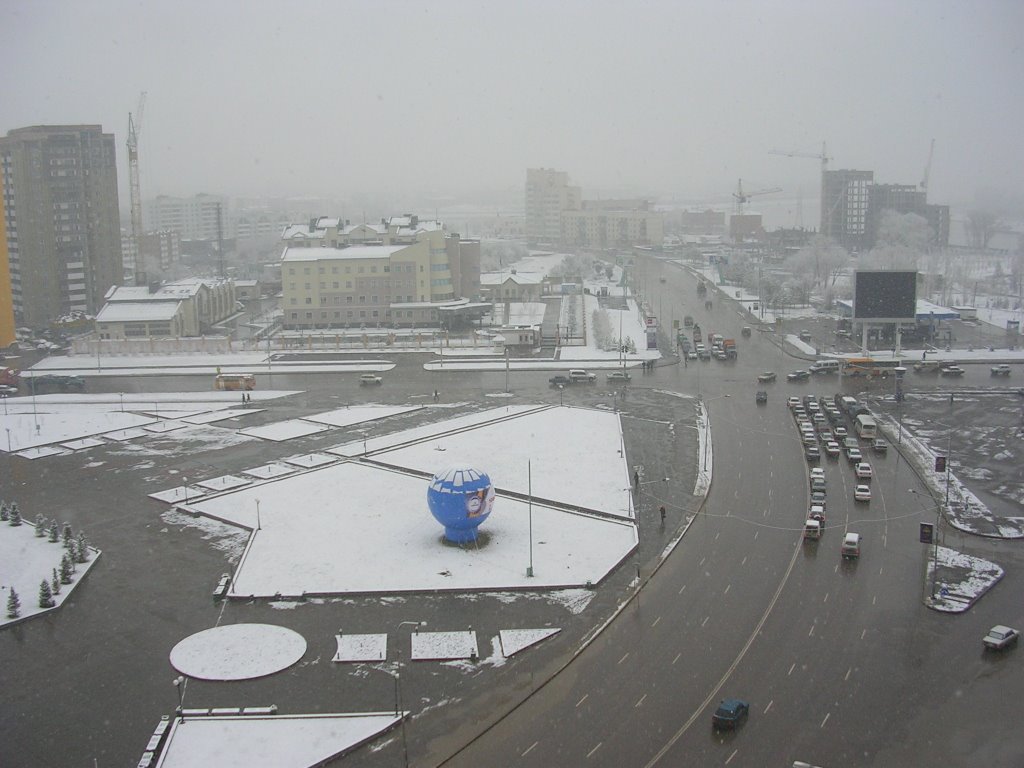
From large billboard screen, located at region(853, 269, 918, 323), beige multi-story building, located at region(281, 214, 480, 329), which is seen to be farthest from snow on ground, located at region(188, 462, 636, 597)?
beige multi-story building, located at region(281, 214, 480, 329)

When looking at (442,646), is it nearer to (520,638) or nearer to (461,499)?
(520,638)

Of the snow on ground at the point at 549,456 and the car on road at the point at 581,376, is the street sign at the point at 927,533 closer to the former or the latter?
the snow on ground at the point at 549,456

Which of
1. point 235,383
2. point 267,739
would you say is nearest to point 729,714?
point 267,739

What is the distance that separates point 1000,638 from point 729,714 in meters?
5.47

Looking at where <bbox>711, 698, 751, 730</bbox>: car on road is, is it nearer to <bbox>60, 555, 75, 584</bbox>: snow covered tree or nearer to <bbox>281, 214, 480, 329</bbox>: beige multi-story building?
<bbox>60, 555, 75, 584</bbox>: snow covered tree

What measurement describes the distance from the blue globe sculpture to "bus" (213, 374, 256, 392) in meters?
21.8

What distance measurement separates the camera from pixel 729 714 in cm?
1325

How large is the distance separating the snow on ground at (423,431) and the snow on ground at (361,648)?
12.3m

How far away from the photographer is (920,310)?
50.0 m

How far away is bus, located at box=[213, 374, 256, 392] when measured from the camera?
4012 centimetres

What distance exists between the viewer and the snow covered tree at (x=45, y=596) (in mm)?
17797

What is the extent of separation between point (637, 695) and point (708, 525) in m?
8.09

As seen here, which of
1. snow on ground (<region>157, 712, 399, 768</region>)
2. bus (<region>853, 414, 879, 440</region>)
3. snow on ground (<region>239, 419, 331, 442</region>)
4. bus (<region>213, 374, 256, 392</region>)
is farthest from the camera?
bus (<region>213, 374, 256, 392</region>)

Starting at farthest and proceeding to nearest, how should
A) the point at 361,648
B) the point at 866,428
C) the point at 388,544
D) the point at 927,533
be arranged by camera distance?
the point at 866,428 → the point at 388,544 → the point at 927,533 → the point at 361,648
